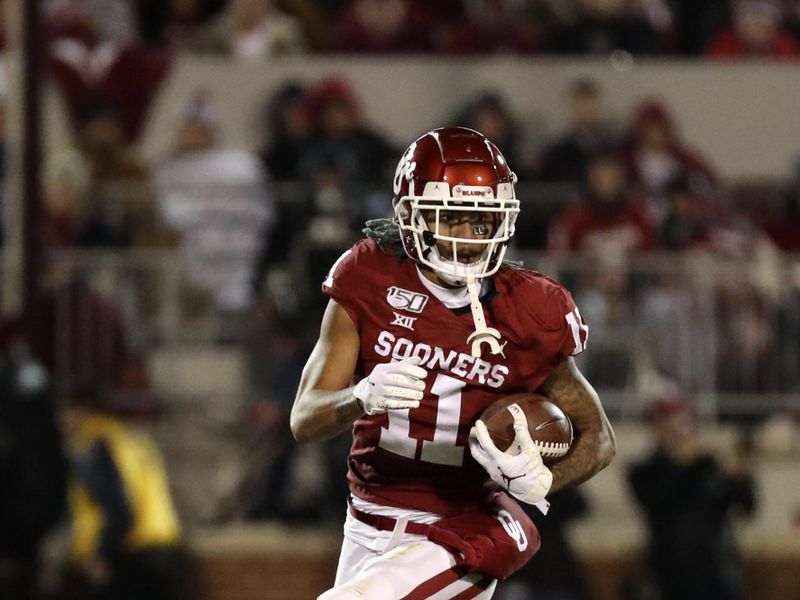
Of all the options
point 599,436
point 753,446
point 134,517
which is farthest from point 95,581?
point 599,436

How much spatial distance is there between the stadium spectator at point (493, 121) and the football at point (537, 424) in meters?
5.50

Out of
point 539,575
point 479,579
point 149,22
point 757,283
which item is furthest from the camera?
point 149,22

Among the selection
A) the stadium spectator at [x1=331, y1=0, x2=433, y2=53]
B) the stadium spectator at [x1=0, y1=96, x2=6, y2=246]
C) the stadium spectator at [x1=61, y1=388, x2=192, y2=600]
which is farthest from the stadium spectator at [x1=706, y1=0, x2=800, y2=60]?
the stadium spectator at [x1=61, y1=388, x2=192, y2=600]

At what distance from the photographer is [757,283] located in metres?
9.56

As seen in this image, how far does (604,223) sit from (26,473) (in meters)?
3.55

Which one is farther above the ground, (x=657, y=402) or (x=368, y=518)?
(x=368, y=518)

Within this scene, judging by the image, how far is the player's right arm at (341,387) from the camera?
445cm

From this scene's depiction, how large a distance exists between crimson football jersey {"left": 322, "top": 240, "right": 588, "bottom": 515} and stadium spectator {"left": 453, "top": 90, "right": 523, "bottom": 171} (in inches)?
207

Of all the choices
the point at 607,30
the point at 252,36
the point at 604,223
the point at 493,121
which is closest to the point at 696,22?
the point at 607,30

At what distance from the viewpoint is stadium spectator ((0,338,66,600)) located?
8.77 m

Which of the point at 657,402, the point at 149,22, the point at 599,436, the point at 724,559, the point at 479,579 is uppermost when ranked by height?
the point at 149,22

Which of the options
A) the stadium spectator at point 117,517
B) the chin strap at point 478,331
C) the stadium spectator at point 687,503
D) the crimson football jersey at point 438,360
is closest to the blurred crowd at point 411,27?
the stadium spectator at point 117,517

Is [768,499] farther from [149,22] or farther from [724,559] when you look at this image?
[149,22]

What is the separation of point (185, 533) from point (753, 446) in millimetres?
3301
